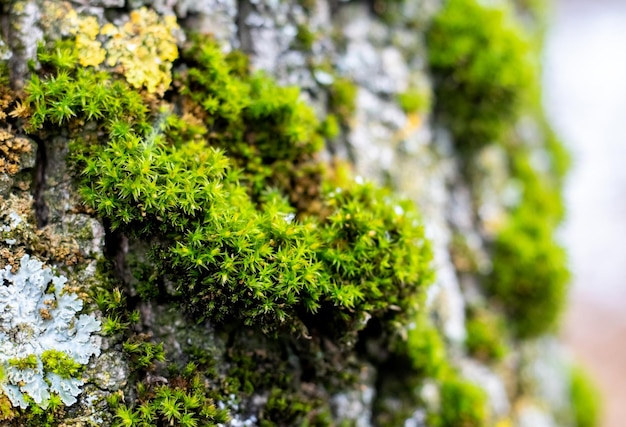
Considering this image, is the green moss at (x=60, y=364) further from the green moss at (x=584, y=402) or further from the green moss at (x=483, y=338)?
the green moss at (x=584, y=402)

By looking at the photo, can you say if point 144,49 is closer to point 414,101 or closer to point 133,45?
point 133,45

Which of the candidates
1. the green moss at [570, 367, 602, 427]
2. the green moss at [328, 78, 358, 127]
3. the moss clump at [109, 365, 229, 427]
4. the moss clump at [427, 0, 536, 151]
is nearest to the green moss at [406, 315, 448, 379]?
the moss clump at [109, 365, 229, 427]

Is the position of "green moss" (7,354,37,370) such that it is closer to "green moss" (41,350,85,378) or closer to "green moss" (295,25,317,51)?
"green moss" (41,350,85,378)

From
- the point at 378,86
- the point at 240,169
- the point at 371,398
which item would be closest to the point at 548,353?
the point at 371,398

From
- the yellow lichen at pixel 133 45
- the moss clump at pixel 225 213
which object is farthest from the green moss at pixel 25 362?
the yellow lichen at pixel 133 45

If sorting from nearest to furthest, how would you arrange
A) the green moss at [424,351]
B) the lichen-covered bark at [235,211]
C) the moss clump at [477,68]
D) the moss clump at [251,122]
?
the lichen-covered bark at [235,211]
the moss clump at [251,122]
the green moss at [424,351]
the moss clump at [477,68]

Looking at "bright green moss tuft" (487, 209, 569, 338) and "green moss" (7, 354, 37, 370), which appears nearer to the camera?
"green moss" (7, 354, 37, 370)
